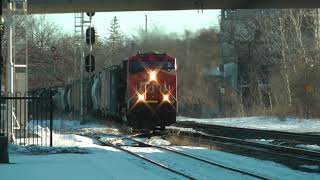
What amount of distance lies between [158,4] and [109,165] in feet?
39.1

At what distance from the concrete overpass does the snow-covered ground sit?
7.73m

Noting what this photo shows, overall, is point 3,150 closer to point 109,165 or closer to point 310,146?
point 109,165

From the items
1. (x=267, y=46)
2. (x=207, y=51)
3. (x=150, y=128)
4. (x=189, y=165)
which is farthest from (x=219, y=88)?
(x=189, y=165)

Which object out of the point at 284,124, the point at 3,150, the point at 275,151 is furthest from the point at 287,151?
the point at 284,124

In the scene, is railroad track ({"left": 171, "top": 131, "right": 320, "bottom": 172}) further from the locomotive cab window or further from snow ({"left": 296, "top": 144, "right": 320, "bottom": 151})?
the locomotive cab window

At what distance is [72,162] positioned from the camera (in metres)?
14.8

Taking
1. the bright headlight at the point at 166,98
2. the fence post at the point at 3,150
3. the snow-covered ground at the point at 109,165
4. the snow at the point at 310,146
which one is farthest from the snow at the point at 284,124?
the fence post at the point at 3,150

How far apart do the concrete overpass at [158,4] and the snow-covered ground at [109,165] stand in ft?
25.3

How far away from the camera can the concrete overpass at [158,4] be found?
79.3ft

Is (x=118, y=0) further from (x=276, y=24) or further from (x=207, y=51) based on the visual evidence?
(x=276, y=24)

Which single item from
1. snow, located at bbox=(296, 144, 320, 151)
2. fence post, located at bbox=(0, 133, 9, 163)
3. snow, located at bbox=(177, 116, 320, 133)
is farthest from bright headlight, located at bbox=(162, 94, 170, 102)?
fence post, located at bbox=(0, 133, 9, 163)

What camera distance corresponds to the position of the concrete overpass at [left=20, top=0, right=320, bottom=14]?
951 inches

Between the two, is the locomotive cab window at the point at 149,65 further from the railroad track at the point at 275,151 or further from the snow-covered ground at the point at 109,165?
the snow-covered ground at the point at 109,165

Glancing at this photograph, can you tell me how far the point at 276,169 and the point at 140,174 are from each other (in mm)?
3810
